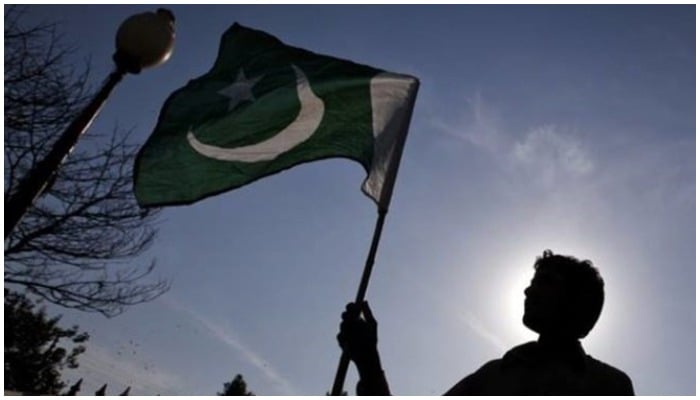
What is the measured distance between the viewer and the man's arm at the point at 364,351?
2.88 meters

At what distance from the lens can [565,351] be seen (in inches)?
107

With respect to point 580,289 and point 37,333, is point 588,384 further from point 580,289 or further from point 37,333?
point 37,333

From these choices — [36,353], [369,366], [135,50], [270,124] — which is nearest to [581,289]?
[369,366]

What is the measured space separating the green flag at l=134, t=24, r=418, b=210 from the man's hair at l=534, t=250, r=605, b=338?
132cm

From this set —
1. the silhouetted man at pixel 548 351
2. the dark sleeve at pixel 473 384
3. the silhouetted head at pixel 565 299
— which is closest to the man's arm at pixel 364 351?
the silhouetted man at pixel 548 351

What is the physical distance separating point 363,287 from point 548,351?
963mm

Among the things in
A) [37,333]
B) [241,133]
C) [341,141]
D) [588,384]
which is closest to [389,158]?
[341,141]

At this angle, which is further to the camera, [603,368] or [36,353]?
[36,353]

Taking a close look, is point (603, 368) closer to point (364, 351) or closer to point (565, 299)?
point (565, 299)

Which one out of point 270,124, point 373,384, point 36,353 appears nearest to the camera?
point 373,384

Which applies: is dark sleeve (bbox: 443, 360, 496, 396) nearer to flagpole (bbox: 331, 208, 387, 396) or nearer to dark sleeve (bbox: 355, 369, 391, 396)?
dark sleeve (bbox: 355, 369, 391, 396)

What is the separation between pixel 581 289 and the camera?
2.82 meters

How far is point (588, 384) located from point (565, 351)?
0.19 metres

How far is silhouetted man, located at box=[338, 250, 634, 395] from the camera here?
Result: 2602 millimetres
